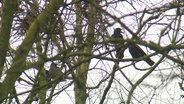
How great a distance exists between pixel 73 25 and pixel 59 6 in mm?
964

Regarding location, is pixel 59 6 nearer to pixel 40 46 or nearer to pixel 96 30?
pixel 96 30

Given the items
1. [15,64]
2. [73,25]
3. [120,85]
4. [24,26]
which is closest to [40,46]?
[24,26]

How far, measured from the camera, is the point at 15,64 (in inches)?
209

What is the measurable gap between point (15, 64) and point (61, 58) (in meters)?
0.73

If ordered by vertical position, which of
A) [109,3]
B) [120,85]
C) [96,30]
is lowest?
[120,85]

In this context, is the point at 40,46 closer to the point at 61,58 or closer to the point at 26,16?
the point at 26,16

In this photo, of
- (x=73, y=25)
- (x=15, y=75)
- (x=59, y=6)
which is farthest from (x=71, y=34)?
(x=15, y=75)

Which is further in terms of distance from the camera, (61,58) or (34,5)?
(34,5)

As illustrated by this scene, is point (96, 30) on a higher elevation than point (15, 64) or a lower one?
higher

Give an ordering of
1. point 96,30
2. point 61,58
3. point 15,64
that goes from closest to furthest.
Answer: point 61,58 → point 15,64 → point 96,30

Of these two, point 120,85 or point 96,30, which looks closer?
point 96,30

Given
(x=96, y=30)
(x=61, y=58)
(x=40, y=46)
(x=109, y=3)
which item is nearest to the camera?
(x=61, y=58)

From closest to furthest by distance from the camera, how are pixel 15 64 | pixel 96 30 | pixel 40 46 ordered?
pixel 15 64 < pixel 96 30 < pixel 40 46

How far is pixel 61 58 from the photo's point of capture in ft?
16.0
